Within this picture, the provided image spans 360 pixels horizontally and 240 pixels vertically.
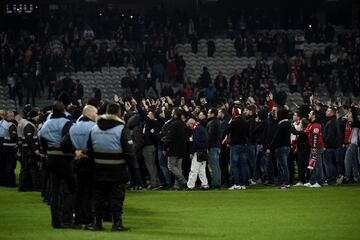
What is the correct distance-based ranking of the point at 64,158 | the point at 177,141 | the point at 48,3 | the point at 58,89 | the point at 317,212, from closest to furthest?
the point at 64,158
the point at 317,212
the point at 177,141
the point at 58,89
the point at 48,3

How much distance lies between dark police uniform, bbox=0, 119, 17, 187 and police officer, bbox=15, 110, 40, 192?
4.05 ft

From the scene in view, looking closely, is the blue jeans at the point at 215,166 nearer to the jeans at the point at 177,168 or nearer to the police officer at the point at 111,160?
the jeans at the point at 177,168

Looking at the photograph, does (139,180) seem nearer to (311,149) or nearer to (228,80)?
(311,149)

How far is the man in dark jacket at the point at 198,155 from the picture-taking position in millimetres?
25469

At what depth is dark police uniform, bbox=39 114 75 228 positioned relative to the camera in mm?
16969

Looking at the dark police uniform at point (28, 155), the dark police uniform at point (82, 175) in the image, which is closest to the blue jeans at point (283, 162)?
the dark police uniform at point (28, 155)

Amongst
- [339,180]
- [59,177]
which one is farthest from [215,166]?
[59,177]

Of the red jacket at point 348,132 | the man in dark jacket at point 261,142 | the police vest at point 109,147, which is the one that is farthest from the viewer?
the red jacket at point 348,132

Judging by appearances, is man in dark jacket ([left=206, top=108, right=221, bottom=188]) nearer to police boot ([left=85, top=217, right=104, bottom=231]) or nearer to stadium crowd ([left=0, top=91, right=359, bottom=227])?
stadium crowd ([left=0, top=91, right=359, bottom=227])

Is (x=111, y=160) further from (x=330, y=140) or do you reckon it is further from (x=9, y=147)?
(x=9, y=147)

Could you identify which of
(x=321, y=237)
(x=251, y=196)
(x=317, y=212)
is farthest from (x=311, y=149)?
(x=321, y=237)

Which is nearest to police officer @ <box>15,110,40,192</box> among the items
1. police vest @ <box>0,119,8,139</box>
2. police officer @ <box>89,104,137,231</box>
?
police vest @ <box>0,119,8,139</box>

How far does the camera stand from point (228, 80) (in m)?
47.9

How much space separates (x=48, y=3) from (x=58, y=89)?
9.90 metres
